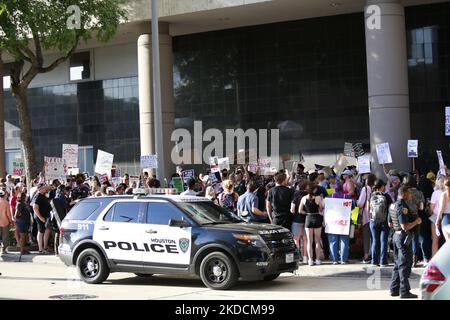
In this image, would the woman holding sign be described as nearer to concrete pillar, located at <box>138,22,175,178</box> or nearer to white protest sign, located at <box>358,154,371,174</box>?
white protest sign, located at <box>358,154,371,174</box>

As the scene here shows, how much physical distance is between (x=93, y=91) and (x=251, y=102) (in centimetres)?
871

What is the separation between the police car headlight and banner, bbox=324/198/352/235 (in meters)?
3.29

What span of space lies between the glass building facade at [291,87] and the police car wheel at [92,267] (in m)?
15.7

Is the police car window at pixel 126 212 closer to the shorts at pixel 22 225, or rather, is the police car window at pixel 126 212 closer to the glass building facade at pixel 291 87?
the shorts at pixel 22 225

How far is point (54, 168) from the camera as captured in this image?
21578mm

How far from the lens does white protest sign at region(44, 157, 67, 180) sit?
21.4m

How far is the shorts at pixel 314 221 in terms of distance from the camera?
15.7 m

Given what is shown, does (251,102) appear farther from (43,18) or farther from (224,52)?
(43,18)

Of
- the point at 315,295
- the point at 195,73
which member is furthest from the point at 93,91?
the point at 315,295

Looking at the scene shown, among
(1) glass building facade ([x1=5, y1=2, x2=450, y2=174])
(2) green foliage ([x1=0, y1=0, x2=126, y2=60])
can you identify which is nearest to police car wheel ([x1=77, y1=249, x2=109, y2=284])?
(2) green foliage ([x1=0, y1=0, x2=126, y2=60])

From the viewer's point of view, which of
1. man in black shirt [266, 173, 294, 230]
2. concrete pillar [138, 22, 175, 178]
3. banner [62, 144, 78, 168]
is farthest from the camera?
concrete pillar [138, 22, 175, 178]

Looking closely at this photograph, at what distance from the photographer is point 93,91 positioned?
113 ft

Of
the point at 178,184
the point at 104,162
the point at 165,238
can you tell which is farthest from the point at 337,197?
the point at 104,162

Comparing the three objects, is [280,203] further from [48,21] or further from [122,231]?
[48,21]
